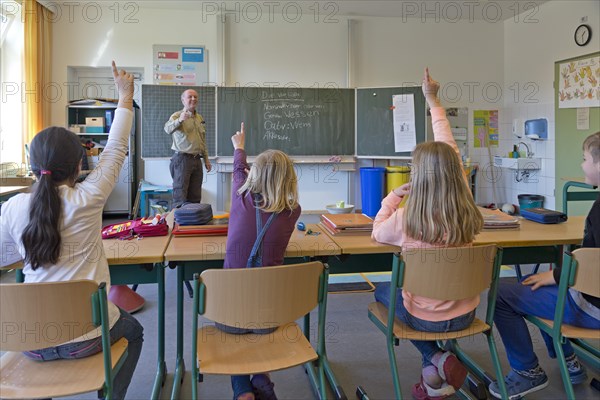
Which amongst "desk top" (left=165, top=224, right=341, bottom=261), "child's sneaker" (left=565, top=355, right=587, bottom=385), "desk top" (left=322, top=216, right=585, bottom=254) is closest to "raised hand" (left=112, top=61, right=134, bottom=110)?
"desk top" (left=165, top=224, right=341, bottom=261)

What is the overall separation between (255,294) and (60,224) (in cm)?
64

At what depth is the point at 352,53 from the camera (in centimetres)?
652

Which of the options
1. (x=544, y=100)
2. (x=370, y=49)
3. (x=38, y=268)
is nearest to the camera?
(x=38, y=268)

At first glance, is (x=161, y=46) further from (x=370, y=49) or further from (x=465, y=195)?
(x=465, y=195)

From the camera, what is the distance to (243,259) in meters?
1.82

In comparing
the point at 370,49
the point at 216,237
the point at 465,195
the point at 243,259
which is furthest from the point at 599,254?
the point at 370,49

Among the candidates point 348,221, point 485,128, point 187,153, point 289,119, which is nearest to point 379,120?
point 289,119

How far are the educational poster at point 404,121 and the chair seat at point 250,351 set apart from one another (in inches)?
188

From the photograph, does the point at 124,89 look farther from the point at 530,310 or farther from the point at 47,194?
the point at 530,310

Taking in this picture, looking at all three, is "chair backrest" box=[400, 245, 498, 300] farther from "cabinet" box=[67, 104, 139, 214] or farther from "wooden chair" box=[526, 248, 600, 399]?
"cabinet" box=[67, 104, 139, 214]

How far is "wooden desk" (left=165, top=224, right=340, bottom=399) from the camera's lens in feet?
6.30

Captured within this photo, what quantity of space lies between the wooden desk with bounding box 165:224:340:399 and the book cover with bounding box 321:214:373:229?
10 cm

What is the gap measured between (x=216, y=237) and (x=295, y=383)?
77 cm

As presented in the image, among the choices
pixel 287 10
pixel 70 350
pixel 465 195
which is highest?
pixel 287 10
